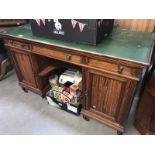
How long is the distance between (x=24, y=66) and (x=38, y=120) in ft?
2.12

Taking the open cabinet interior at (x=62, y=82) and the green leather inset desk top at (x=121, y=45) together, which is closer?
the green leather inset desk top at (x=121, y=45)

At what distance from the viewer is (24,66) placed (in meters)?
1.73

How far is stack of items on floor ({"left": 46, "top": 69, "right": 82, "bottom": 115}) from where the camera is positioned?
5.10 feet

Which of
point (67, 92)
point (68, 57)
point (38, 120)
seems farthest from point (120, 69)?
point (38, 120)

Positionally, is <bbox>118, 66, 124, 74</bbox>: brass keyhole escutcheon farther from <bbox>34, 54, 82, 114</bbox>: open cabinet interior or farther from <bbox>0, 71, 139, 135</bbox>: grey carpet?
<bbox>0, 71, 139, 135</bbox>: grey carpet

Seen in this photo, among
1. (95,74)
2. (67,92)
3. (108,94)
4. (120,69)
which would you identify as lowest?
(67,92)

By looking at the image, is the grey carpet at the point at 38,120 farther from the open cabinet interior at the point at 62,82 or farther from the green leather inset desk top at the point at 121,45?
the green leather inset desk top at the point at 121,45

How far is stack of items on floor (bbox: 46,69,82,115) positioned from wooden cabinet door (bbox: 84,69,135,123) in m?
0.17

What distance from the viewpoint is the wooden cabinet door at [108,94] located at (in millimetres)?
1142

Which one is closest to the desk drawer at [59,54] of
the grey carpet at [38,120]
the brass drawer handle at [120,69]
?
the brass drawer handle at [120,69]

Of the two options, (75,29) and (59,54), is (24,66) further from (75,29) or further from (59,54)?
(75,29)

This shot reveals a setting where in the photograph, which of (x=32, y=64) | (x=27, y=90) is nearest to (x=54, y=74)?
(x=32, y=64)
